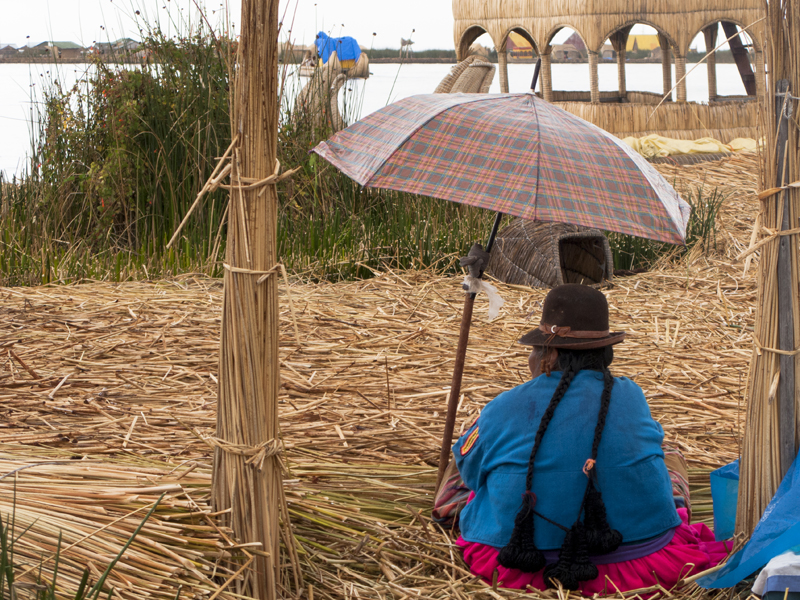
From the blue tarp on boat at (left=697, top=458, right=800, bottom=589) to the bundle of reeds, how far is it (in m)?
0.08

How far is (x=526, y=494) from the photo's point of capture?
6.86ft

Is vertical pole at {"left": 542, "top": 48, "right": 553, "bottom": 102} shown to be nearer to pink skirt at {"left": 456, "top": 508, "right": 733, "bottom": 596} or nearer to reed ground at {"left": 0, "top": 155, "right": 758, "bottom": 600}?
reed ground at {"left": 0, "top": 155, "right": 758, "bottom": 600}

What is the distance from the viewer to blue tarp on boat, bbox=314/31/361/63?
22.0 feet

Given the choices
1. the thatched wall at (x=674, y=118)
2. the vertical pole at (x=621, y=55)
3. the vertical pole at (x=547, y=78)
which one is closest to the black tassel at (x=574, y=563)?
the thatched wall at (x=674, y=118)

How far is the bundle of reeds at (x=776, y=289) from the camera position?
2.01 metres

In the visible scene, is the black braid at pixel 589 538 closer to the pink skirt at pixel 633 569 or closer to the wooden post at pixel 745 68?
the pink skirt at pixel 633 569

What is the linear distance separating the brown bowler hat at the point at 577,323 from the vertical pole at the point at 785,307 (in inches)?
15.1

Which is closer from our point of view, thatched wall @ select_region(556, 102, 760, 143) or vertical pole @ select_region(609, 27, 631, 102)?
thatched wall @ select_region(556, 102, 760, 143)

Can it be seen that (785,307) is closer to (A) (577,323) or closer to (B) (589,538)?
(A) (577,323)

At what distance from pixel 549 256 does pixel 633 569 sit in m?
3.23

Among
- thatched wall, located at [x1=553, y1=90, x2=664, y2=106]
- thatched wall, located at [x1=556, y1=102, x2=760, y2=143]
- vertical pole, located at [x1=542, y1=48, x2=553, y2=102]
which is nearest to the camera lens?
thatched wall, located at [x1=556, y1=102, x2=760, y2=143]

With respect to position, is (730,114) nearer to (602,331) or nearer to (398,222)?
(398,222)

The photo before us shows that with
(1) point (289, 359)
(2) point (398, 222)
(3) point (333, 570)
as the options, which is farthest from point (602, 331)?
(2) point (398, 222)

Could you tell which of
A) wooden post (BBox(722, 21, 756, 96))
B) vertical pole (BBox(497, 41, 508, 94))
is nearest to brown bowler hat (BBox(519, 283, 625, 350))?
vertical pole (BBox(497, 41, 508, 94))
